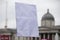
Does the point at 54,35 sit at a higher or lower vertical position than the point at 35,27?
lower

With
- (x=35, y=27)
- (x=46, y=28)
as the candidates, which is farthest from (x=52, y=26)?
(x=35, y=27)

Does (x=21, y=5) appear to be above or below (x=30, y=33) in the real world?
above

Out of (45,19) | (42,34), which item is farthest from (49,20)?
(42,34)

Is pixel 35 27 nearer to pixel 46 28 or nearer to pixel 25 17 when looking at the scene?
pixel 25 17

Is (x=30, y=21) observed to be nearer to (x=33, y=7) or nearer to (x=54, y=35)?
(x=33, y=7)

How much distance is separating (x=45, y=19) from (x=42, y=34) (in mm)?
1114

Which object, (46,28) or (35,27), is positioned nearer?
(35,27)

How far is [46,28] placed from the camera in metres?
11.1

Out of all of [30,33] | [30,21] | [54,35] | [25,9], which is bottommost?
[54,35]

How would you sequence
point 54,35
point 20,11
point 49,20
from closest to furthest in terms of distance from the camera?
1. point 20,11
2. point 54,35
3. point 49,20

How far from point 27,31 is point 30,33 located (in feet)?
0.28

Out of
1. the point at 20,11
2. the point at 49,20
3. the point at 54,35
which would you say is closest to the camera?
the point at 20,11

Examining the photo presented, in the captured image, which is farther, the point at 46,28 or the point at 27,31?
the point at 46,28

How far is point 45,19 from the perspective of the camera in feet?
38.8
